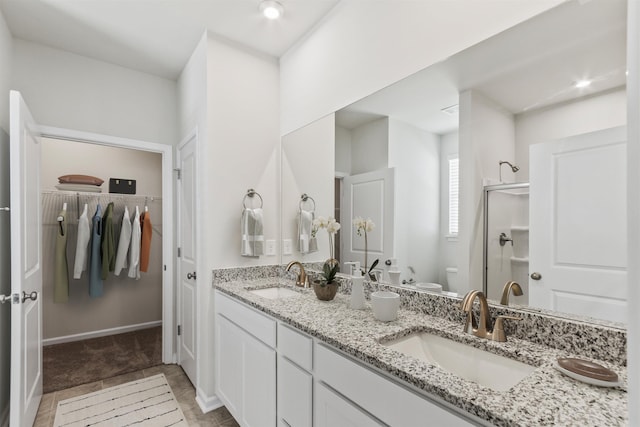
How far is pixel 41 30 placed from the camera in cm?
229

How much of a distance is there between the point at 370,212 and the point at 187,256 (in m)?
1.71

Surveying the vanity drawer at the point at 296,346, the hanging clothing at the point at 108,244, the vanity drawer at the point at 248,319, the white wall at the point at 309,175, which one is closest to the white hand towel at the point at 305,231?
the white wall at the point at 309,175

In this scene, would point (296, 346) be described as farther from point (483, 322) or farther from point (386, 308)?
point (483, 322)

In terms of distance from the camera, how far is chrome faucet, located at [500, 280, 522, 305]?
4.06 ft

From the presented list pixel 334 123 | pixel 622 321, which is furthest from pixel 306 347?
pixel 334 123

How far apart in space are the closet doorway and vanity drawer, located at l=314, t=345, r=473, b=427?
2.25 metres

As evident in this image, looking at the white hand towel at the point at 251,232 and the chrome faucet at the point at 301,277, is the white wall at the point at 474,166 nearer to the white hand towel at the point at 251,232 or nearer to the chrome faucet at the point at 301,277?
the chrome faucet at the point at 301,277

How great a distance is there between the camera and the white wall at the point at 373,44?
1.33 metres

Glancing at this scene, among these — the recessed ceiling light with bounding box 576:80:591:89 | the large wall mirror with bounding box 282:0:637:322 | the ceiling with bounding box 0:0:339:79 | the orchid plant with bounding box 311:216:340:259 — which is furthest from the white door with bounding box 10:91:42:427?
the recessed ceiling light with bounding box 576:80:591:89

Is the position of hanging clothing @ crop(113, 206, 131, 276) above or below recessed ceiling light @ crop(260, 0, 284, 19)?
below

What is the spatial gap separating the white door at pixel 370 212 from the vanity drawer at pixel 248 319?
2.09ft

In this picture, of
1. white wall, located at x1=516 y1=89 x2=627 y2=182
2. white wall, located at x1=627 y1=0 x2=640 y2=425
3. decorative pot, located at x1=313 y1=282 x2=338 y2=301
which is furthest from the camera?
decorative pot, located at x1=313 y1=282 x2=338 y2=301

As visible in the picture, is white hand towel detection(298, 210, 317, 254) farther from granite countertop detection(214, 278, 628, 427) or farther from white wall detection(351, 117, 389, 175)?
granite countertop detection(214, 278, 628, 427)

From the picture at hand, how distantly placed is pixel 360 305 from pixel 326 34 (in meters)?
1.75
